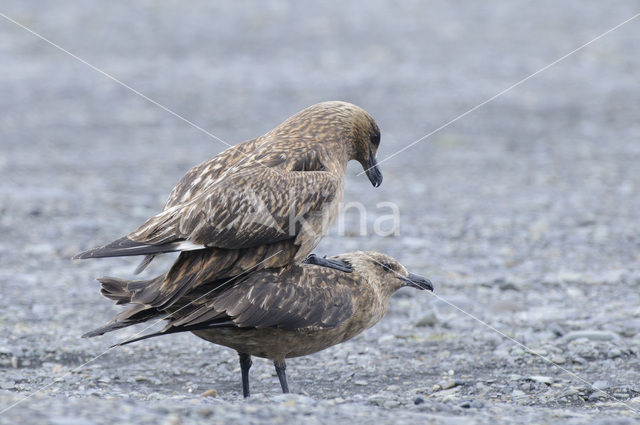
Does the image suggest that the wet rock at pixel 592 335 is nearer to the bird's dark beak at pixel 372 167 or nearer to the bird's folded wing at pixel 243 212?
the bird's dark beak at pixel 372 167

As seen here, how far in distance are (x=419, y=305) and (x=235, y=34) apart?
11.8m

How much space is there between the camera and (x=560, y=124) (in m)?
14.8

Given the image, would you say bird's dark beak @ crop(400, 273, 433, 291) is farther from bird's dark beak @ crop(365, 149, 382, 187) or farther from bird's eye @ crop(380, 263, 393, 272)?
bird's dark beak @ crop(365, 149, 382, 187)

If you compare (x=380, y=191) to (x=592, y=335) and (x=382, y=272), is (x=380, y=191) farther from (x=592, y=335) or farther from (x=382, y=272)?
(x=382, y=272)

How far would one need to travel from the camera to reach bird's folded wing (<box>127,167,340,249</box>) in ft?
18.1

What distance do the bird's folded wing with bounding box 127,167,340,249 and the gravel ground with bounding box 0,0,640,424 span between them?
91cm

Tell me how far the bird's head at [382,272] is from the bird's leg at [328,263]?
58mm

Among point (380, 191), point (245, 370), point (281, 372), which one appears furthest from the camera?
point (380, 191)

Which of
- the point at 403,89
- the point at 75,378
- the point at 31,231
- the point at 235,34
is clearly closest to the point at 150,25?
the point at 235,34

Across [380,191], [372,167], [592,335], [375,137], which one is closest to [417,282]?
[372,167]

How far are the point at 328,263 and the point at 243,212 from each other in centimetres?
82

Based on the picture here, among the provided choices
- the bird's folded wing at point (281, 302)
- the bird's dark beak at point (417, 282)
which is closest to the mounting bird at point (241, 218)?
the bird's folded wing at point (281, 302)

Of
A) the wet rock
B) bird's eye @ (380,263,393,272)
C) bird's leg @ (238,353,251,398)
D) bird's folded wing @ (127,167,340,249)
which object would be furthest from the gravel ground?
bird's folded wing @ (127,167,340,249)

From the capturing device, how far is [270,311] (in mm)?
5559
